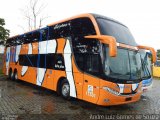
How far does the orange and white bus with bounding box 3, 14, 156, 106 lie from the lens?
8.09 meters

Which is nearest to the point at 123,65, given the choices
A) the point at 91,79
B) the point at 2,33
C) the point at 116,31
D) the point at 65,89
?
the point at 91,79

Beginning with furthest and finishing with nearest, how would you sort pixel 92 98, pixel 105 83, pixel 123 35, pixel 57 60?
pixel 57 60 < pixel 123 35 < pixel 92 98 < pixel 105 83

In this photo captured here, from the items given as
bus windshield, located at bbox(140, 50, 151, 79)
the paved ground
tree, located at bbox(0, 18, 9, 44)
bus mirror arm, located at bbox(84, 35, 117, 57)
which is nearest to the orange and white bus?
bus mirror arm, located at bbox(84, 35, 117, 57)

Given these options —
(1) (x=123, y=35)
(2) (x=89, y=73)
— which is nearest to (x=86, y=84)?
(2) (x=89, y=73)

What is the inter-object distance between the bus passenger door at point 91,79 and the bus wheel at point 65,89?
1.48 metres

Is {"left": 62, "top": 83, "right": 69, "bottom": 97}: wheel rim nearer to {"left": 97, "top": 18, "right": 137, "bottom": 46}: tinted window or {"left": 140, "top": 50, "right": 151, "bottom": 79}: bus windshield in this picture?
{"left": 97, "top": 18, "right": 137, "bottom": 46}: tinted window

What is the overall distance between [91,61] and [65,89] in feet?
7.94

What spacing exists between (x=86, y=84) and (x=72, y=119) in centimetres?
189

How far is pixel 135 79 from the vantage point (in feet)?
29.1

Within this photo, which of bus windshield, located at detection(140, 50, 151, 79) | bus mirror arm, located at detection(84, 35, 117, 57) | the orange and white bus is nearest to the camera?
bus mirror arm, located at detection(84, 35, 117, 57)

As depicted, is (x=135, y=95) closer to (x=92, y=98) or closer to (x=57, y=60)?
(x=92, y=98)

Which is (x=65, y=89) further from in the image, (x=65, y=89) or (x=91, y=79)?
(x=91, y=79)

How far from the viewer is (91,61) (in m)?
8.67

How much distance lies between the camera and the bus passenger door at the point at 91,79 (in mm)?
8305
